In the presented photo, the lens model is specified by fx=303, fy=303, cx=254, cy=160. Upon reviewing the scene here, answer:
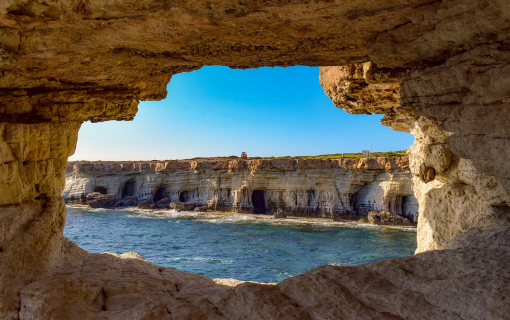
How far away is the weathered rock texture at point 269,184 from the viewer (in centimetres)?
3738

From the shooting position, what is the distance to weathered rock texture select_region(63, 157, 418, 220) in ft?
123

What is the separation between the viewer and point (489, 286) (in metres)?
4.04

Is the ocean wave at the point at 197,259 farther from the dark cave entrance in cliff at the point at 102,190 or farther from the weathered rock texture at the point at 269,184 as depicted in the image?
the dark cave entrance in cliff at the point at 102,190

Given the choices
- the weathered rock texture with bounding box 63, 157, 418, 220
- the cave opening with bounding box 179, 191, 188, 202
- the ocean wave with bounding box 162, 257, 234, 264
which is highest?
the weathered rock texture with bounding box 63, 157, 418, 220

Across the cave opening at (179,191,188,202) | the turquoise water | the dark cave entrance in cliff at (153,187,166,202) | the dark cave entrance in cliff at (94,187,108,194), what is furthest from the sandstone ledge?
the turquoise water

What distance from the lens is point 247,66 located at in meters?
8.06

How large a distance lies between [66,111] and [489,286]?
10.6 metres

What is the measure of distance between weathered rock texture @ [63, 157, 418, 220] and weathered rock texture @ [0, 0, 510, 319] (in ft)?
96.7

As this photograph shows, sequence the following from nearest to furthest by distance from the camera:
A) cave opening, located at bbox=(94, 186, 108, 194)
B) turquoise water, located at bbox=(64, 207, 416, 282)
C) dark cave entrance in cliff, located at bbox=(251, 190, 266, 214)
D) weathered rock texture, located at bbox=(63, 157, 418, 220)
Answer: turquoise water, located at bbox=(64, 207, 416, 282) → weathered rock texture, located at bbox=(63, 157, 418, 220) → dark cave entrance in cliff, located at bbox=(251, 190, 266, 214) → cave opening, located at bbox=(94, 186, 108, 194)

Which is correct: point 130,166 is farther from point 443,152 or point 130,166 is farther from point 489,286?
point 489,286

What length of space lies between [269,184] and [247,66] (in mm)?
35297

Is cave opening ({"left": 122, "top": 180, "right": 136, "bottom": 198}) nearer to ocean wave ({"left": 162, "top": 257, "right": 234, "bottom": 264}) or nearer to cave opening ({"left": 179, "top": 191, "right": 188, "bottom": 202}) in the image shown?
cave opening ({"left": 179, "top": 191, "right": 188, "bottom": 202})

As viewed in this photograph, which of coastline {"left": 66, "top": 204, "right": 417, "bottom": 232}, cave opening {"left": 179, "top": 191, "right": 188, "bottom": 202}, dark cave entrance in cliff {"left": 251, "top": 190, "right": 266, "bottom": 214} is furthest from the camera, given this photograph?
cave opening {"left": 179, "top": 191, "right": 188, "bottom": 202}

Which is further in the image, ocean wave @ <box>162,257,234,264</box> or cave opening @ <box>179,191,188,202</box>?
cave opening @ <box>179,191,188,202</box>
